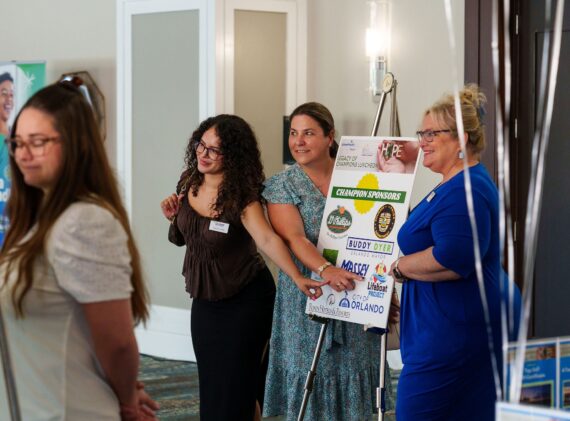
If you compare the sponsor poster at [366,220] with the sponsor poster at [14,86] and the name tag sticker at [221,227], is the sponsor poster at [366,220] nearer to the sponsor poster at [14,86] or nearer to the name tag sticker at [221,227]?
the name tag sticker at [221,227]

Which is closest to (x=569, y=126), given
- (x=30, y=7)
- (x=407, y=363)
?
(x=407, y=363)

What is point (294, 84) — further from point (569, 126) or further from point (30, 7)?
point (30, 7)

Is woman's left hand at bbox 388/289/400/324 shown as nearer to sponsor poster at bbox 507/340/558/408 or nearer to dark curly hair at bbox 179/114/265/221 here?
dark curly hair at bbox 179/114/265/221

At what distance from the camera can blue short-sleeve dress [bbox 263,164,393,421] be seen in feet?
11.6

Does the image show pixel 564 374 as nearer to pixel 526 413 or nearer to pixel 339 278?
pixel 526 413

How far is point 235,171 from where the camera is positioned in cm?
356

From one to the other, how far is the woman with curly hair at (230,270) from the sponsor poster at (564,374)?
5.52 feet

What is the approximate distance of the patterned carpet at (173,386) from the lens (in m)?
4.84

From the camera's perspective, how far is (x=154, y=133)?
6.18 meters

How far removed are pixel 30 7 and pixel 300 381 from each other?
15.8ft

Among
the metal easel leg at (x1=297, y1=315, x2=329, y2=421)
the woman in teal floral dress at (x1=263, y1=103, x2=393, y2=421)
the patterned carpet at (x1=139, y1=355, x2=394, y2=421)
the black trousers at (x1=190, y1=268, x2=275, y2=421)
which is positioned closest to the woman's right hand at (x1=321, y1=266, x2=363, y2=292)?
the woman in teal floral dress at (x1=263, y1=103, x2=393, y2=421)

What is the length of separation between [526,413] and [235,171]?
7.60 ft

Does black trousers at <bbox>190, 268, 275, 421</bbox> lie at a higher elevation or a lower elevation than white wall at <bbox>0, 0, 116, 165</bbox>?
lower

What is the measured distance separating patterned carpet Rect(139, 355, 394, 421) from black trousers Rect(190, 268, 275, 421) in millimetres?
1212
